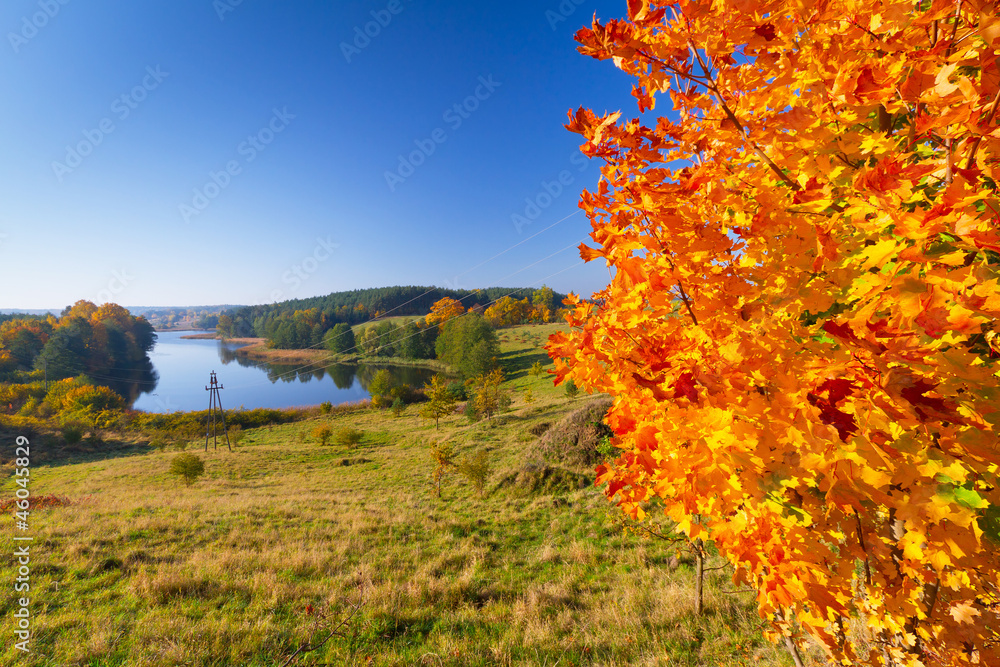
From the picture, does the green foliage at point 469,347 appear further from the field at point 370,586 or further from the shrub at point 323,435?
the field at point 370,586

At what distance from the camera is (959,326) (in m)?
0.81

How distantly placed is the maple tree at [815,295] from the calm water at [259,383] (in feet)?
155

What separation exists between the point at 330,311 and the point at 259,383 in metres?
35.4

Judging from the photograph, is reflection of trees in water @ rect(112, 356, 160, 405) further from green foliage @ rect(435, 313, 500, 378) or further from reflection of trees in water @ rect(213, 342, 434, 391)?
green foliage @ rect(435, 313, 500, 378)

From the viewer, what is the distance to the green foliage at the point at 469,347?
151 feet

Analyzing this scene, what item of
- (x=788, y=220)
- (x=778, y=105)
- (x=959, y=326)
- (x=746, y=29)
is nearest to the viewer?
(x=959, y=326)

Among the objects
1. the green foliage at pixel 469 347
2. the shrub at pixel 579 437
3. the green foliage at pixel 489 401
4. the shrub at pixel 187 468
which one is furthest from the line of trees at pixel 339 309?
the shrub at pixel 187 468

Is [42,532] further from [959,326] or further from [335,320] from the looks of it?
[335,320]

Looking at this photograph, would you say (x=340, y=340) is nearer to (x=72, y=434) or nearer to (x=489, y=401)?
(x=72, y=434)

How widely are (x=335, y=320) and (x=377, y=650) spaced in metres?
93.8

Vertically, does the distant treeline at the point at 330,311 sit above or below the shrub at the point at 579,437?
above

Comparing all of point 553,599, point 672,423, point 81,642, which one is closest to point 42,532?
point 81,642

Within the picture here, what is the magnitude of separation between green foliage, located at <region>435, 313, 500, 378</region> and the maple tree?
42.4m

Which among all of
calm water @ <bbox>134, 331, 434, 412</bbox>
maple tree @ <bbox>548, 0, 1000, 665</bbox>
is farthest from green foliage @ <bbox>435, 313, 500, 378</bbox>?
maple tree @ <bbox>548, 0, 1000, 665</bbox>
